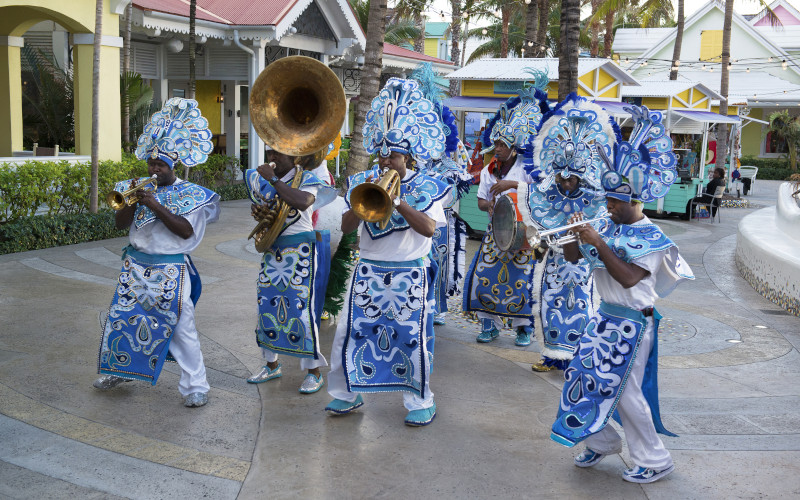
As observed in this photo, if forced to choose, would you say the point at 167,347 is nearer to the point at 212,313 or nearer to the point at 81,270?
the point at 212,313

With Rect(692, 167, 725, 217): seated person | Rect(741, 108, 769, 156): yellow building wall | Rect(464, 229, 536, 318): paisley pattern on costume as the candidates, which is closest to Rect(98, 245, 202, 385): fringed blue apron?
Rect(464, 229, 536, 318): paisley pattern on costume

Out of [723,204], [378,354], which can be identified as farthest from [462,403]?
[723,204]

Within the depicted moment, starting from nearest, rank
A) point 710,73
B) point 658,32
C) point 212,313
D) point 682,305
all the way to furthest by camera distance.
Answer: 1. point 212,313
2. point 682,305
3. point 710,73
4. point 658,32

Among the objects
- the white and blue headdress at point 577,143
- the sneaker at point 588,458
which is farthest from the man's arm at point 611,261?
the sneaker at point 588,458

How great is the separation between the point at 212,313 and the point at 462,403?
3.22m

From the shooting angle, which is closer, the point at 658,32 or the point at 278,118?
the point at 278,118

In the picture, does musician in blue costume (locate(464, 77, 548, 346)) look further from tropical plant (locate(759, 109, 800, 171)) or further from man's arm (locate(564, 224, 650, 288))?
tropical plant (locate(759, 109, 800, 171))

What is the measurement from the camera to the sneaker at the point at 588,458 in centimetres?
457

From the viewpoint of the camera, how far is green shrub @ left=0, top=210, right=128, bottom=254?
10408 millimetres

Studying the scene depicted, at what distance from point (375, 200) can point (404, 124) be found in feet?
1.94

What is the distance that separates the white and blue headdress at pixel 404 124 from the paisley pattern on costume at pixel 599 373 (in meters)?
1.50

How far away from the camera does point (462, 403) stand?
5.71 metres

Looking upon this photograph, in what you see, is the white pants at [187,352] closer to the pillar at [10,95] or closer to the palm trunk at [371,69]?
the palm trunk at [371,69]

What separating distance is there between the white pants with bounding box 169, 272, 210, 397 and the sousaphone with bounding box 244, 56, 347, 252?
655mm
